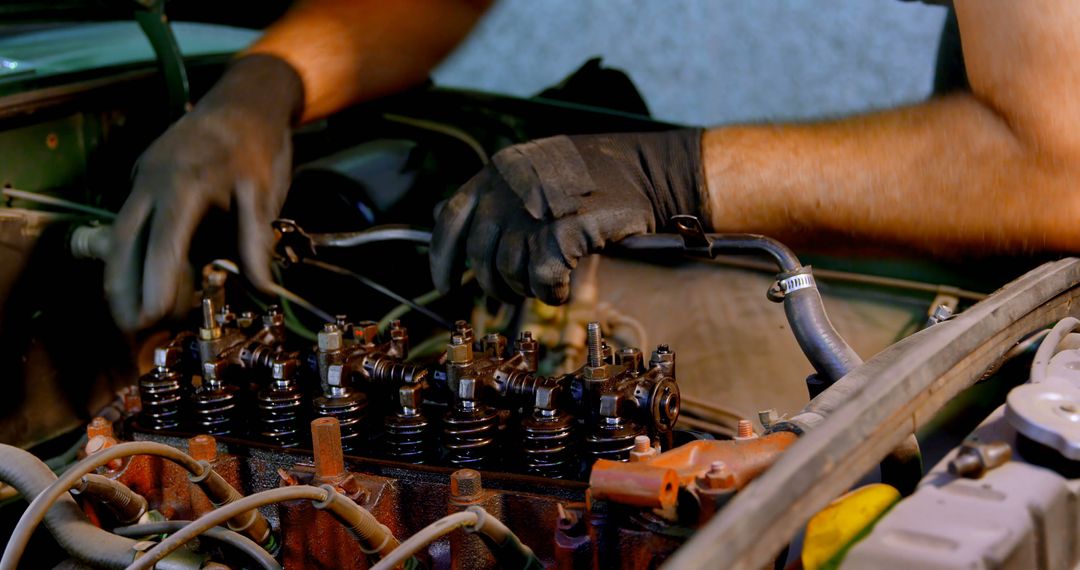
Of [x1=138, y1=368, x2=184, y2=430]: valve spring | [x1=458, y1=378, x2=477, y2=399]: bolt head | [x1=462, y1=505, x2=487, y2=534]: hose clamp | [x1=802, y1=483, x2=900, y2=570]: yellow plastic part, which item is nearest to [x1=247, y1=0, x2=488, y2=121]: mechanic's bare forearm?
[x1=138, y1=368, x2=184, y2=430]: valve spring

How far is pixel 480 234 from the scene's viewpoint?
55.4 inches

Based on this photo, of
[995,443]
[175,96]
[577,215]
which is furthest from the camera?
[175,96]

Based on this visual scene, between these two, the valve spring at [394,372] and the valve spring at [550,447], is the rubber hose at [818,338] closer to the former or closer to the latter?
the valve spring at [550,447]

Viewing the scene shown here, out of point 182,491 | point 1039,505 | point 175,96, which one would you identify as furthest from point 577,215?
point 175,96

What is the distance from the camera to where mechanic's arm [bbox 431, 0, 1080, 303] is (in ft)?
4.52

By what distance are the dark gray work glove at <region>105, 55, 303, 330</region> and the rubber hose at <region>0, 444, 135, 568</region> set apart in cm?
44

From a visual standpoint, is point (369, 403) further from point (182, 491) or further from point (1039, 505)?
point (1039, 505)

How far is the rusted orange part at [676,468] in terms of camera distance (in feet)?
2.65

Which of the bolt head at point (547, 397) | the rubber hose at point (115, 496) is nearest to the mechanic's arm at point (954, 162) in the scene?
the bolt head at point (547, 397)

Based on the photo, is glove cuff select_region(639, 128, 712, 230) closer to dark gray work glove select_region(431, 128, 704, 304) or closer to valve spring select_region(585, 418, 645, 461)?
dark gray work glove select_region(431, 128, 704, 304)

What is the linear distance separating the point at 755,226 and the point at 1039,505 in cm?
86

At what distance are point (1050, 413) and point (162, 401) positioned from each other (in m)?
1.09

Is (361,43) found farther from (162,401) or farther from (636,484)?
(636,484)

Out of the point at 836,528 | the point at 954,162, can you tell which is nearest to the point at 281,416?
the point at 836,528
